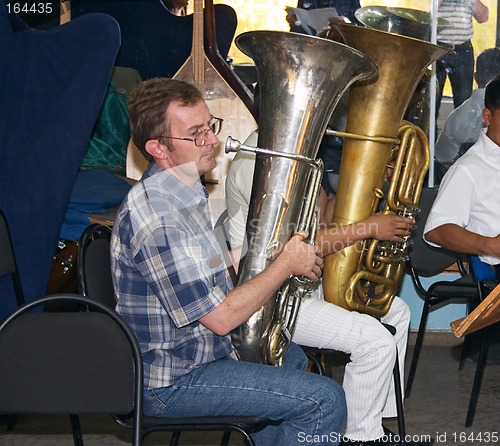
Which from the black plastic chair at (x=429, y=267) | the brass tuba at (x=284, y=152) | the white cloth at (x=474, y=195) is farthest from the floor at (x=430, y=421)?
the brass tuba at (x=284, y=152)

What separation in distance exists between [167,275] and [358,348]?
36.8 inches

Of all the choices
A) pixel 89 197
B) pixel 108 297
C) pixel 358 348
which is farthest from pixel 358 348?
pixel 89 197

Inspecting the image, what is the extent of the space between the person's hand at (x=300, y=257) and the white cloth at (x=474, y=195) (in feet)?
3.94

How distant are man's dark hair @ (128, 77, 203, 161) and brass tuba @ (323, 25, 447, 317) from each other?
763mm

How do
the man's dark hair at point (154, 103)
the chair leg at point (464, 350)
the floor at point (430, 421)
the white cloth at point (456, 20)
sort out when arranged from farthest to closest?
the white cloth at point (456, 20) < the chair leg at point (464, 350) < the floor at point (430, 421) < the man's dark hair at point (154, 103)

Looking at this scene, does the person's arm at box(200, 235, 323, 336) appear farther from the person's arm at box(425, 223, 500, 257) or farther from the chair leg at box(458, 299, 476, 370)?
the chair leg at box(458, 299, 476, 370)

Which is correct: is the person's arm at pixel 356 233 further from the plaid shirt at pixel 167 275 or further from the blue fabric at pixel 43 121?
the blue fabric at pixel 43 121

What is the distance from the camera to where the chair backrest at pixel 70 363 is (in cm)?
178

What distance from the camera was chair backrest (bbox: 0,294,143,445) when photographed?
1.78 m

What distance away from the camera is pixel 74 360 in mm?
1802

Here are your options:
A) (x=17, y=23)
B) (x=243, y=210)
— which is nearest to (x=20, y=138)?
(x=17, y=23)

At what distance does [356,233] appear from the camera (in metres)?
2.71

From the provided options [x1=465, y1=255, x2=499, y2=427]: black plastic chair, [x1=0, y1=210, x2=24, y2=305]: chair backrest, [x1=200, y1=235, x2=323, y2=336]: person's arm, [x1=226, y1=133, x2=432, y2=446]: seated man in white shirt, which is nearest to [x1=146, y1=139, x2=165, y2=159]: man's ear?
[x1=200, y1=235, x2=323, y2=336]: person's arm

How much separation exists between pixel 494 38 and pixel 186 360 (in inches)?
120
